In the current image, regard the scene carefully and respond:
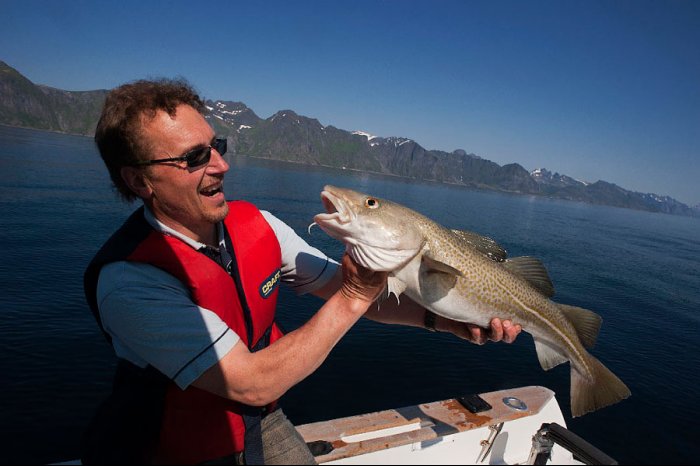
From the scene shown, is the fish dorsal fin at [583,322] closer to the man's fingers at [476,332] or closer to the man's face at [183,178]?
the man's fingers at [476,332]

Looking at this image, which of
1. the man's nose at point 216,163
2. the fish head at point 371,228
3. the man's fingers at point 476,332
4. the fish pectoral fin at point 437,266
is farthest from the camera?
the man's fingers at point 476,332

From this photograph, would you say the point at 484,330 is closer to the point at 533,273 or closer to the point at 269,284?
the point at 533,273

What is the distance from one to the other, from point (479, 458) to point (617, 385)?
83.6 inches

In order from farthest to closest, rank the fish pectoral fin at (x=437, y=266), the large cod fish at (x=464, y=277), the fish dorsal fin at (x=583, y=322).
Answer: the fish dorsal fin at (x=583, y=322) < the fish pectoral fin at (x=437, y=266) < the large cod fish at (x=464, y=277)

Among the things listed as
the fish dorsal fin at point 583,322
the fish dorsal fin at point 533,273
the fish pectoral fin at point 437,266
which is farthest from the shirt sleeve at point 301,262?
the fish dorsal fin at point 583,322

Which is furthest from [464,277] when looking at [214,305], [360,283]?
[214,305]

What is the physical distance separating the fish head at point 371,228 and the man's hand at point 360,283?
7 centimetres

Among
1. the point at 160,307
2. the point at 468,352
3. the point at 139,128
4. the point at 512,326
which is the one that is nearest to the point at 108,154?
the point at 139,128

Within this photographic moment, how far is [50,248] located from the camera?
20969 millimetres

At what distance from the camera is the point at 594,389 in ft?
15.7

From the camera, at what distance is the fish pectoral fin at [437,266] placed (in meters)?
3.94

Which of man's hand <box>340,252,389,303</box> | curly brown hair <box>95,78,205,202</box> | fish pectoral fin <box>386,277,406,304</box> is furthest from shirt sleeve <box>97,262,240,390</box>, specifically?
fish pectoral fin <box>386,277,406,304</box>

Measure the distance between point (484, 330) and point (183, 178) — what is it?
3.89 metres

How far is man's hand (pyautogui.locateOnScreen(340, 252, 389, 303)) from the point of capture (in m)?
3.11
